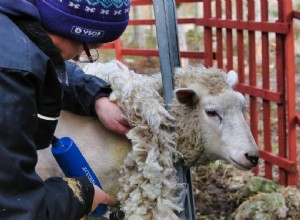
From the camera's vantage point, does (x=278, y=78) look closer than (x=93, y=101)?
No

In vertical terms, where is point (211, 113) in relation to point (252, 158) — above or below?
above

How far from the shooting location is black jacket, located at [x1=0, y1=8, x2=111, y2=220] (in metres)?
1.56

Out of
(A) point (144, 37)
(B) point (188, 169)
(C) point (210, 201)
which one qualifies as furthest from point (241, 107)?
(A) point (144, 37)

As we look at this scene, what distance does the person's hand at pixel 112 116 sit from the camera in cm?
257

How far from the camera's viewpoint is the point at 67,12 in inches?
69.9

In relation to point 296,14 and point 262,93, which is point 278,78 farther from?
point 296,14

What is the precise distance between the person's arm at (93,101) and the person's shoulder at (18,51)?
926 millimetres

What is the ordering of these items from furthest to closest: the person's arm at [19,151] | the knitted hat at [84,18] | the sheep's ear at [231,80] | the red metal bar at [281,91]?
the red metal bar at [281,91]
the sheep's ear at [231,80]
the knitted hat at [84,18]
the person's arm at [19,151]

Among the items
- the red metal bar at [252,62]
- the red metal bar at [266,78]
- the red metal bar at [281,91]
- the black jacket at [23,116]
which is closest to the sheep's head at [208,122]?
the black jacket at [23,116]

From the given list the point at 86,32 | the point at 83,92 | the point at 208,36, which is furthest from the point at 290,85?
the point at 86,32

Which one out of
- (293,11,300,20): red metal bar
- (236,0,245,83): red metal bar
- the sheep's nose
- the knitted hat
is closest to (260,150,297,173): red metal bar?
(236,0,245,83): red metal bar

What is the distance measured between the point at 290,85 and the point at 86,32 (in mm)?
2510

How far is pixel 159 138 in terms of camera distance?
2.51 m

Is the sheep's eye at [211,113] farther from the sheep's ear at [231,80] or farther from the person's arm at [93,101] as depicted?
the person's arm at [93,101]
